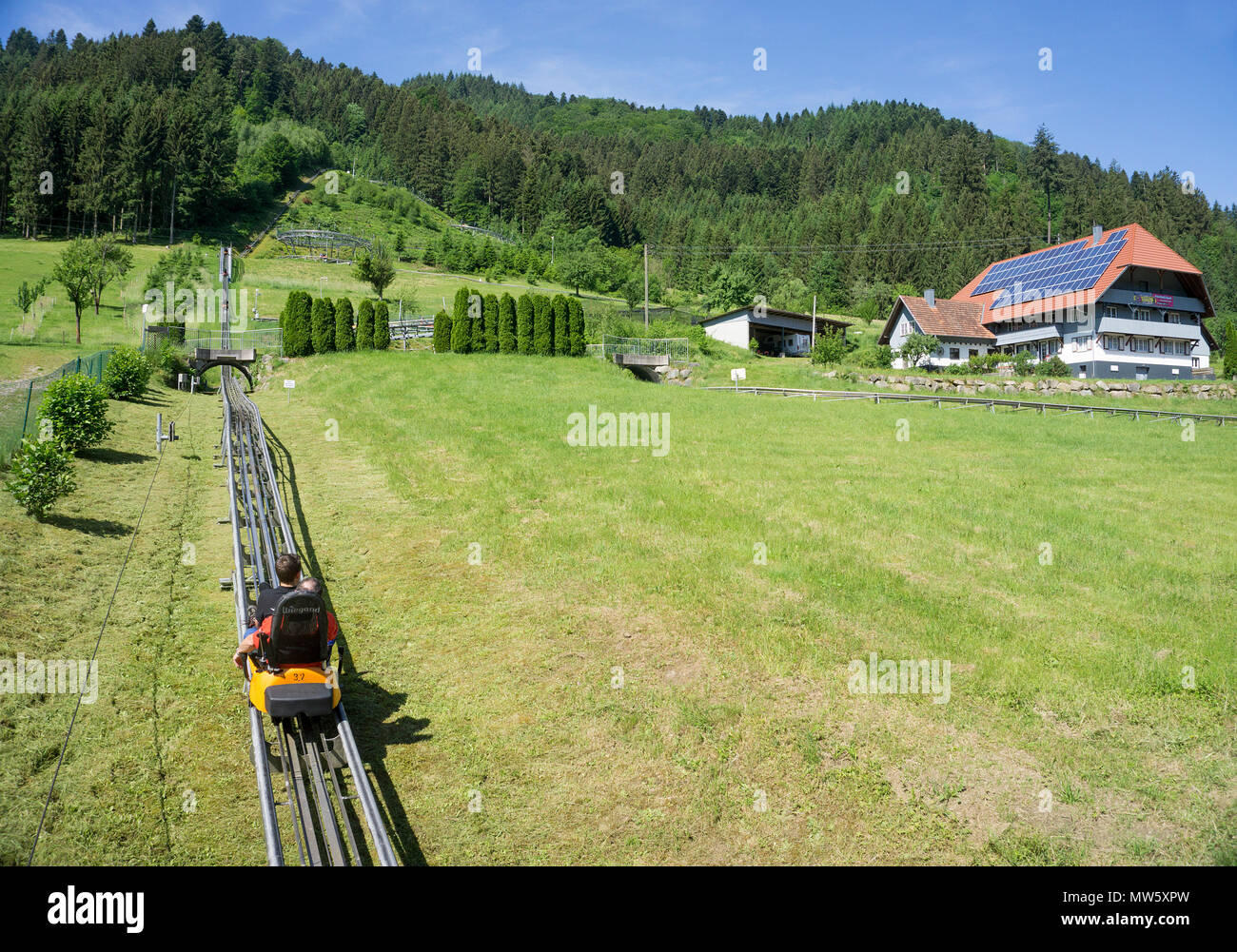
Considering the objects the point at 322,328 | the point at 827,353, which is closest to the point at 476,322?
the point at 322,328

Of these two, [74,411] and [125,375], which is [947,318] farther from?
[74,411]

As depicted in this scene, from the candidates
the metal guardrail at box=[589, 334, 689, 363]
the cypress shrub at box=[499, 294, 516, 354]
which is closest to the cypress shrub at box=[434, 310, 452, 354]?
the cypress shrub at box=[499, 294, 516, 354]

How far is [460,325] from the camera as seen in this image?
41188mm

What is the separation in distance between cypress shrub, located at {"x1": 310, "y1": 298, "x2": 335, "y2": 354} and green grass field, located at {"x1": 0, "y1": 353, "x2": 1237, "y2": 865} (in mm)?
18728

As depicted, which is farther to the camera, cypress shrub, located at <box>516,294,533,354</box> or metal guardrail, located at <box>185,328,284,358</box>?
cypress shrub, located at <box>516,294,533,354</box>

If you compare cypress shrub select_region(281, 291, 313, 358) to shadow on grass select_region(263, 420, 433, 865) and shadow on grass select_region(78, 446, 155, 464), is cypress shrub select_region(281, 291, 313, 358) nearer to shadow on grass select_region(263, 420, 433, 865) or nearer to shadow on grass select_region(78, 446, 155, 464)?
shadow on grass select_region(78, 446, 155, 464)

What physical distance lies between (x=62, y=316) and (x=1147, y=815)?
62125 millimetres

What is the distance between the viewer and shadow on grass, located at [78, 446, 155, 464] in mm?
19938

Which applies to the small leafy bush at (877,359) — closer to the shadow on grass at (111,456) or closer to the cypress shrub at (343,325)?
the cypress shrub at (343,325)

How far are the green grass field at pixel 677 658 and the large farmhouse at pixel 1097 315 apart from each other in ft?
143

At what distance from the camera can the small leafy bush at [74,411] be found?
18312mm

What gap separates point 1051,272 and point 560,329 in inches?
1843

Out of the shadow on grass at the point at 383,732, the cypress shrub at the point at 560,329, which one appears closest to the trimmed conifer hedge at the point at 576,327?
the cypress shrub at the point at 560,329
